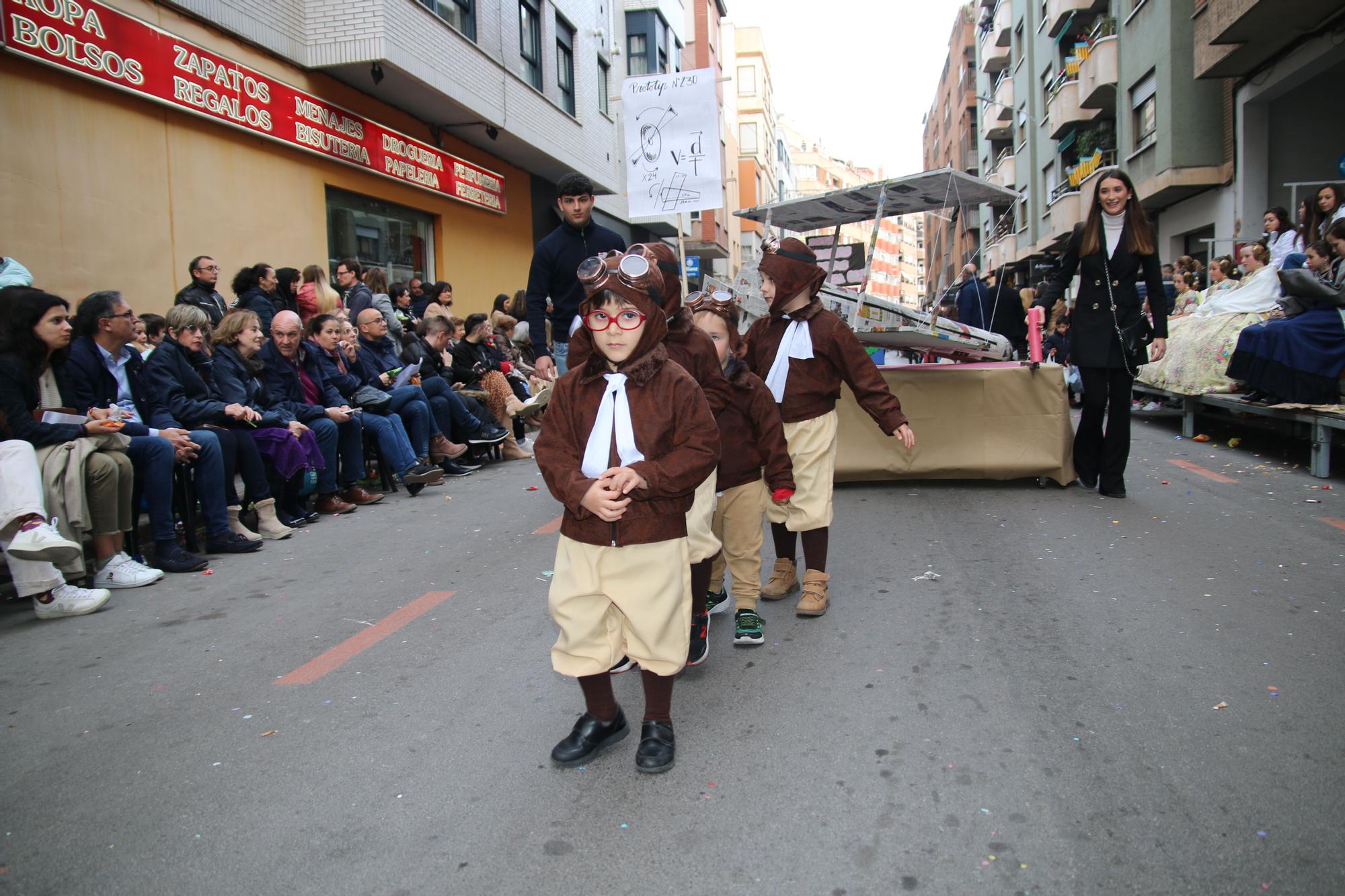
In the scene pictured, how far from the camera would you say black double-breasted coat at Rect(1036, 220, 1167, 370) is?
6.97 m

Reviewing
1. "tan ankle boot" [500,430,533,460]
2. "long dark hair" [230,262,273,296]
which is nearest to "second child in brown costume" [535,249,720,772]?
"long dark hair" [230,262,273,296]

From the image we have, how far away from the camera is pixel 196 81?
10.6m

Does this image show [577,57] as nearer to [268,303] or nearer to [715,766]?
[268,303]

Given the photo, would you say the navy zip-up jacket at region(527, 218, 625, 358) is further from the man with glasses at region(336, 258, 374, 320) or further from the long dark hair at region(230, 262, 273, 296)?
the man with glasses at region(336, 258, 374, 320)

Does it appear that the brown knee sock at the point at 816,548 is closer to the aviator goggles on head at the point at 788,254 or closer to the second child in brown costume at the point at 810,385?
the second child in brown costume at the point at 810,385

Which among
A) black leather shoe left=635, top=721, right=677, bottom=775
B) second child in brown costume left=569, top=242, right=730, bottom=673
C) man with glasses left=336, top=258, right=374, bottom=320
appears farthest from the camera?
man with glasses left=336, top=258, right=374, bottom=320

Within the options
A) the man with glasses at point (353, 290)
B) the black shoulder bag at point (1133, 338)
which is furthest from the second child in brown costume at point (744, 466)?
the man with glasses at point (353, 290)

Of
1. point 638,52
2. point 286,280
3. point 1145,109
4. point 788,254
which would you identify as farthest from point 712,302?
point 638,52

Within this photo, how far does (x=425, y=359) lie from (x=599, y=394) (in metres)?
7.43

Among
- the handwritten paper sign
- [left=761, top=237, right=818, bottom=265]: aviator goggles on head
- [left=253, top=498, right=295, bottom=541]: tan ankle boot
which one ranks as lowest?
[left=253, top=498, right=295, bottom=541]: tan ankle boot

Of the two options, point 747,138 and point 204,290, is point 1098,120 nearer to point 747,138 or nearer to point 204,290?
→ point 204,290

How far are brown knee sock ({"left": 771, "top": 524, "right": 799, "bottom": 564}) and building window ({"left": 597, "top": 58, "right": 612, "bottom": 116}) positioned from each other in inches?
811

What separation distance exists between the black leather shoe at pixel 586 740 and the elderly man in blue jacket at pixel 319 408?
5153 mm

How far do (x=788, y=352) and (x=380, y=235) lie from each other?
39.6ft
